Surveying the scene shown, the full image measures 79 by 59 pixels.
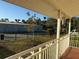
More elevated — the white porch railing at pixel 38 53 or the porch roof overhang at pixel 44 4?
the porch roof overhang at pixel 44 4

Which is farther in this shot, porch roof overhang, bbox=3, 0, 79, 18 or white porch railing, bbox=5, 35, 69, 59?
porch roof overhang, bbox=3, 0, 79, 18

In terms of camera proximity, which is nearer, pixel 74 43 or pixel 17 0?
pixel 17 0

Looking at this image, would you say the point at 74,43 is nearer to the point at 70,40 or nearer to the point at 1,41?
the point at 70,40

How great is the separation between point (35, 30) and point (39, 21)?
208 cm

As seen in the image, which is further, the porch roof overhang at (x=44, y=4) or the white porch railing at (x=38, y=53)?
the porch roof overhang at (x=44, y=4)

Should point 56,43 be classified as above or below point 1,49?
above

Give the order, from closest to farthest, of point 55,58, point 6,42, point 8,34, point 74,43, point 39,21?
point 55,58, point 74,43, point 39,21, point 6,42, point 8,34

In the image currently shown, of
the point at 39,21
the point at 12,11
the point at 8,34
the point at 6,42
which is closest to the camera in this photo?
the point at 12,11

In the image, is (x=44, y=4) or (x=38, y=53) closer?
(x=38, y=53)

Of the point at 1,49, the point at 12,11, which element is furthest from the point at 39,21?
the point at 1,49

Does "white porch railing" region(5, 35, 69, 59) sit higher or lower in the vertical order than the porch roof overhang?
lower

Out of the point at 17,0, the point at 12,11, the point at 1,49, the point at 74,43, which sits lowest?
the point at 1,49

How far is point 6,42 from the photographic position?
23703 mm

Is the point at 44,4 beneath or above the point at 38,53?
above
